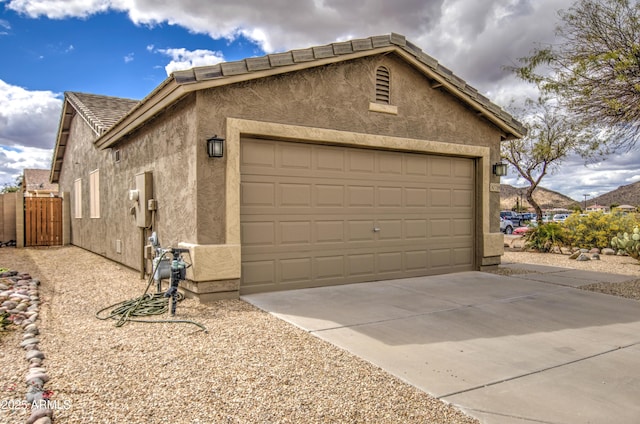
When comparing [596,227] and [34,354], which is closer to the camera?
[34,354]

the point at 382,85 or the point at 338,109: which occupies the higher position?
the point at 382,85

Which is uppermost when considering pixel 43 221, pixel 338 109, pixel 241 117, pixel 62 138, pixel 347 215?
pixel 62 138

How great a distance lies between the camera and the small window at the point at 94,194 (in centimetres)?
1223

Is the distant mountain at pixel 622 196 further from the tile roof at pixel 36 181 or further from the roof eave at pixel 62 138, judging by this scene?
the roof eave at pixel 62 138

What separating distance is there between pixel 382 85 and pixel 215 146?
3529mm

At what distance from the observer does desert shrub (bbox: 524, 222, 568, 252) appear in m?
14.0

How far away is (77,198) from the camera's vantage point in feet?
49.4

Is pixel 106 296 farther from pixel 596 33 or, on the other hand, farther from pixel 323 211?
pixel 596 33

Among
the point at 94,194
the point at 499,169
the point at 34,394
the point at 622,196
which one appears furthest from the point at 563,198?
the point at 34,394

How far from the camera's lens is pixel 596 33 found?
10.2 m

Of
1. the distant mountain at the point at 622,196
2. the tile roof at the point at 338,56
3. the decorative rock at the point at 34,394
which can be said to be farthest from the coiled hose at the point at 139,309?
the distant mountain at the point at 622,196

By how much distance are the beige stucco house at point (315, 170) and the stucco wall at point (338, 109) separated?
2 cm

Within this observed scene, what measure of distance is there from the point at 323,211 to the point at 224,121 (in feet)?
7.35

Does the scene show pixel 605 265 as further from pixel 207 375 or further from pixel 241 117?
pixel 207 375
